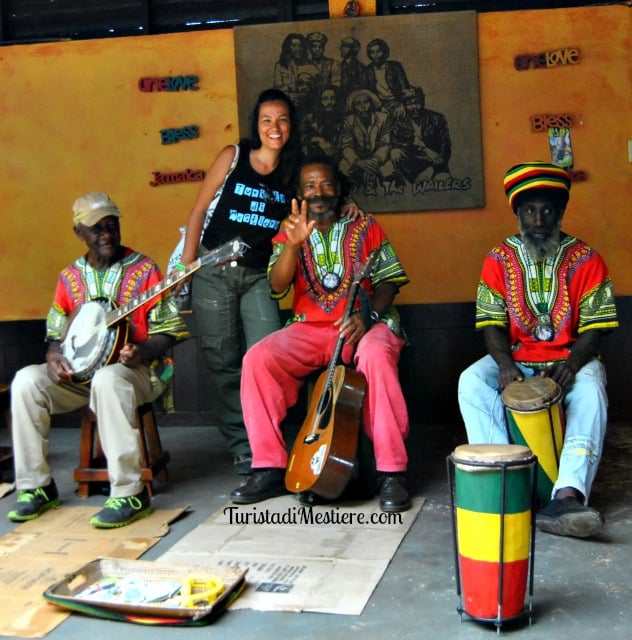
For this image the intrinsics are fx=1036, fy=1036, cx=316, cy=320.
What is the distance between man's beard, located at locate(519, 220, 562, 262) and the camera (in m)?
4.50

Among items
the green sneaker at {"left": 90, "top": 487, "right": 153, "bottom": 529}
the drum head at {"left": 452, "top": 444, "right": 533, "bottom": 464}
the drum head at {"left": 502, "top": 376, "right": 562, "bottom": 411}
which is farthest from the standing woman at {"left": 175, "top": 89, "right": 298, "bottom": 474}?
the drum head at {"left": 452, "top": 444, "right": 533, "bottom": 464}

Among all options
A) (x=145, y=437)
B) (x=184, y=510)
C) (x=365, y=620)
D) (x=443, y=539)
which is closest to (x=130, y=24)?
(x=145, y=437)

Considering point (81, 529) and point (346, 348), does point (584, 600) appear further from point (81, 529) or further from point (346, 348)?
point (81, 529)

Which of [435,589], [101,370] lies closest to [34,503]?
[101,370]

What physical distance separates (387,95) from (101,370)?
2.38m

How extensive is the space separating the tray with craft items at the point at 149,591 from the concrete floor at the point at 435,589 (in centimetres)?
4

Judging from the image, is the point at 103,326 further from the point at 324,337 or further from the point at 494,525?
the point at 494,525

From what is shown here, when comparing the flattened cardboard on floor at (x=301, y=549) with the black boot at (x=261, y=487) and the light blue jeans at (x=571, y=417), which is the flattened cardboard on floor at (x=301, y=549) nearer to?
the black boot at (x=261, y=487)

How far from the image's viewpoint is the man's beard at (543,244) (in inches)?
177

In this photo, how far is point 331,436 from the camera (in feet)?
14.3

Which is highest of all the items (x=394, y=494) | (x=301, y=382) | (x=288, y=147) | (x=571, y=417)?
(x=288, y=147)

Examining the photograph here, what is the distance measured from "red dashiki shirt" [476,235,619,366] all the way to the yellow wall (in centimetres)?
136

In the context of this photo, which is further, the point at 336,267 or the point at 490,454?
the point at 336,267

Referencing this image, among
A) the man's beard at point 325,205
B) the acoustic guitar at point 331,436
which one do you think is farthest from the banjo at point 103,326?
the acoustic guitar at point 331,436
